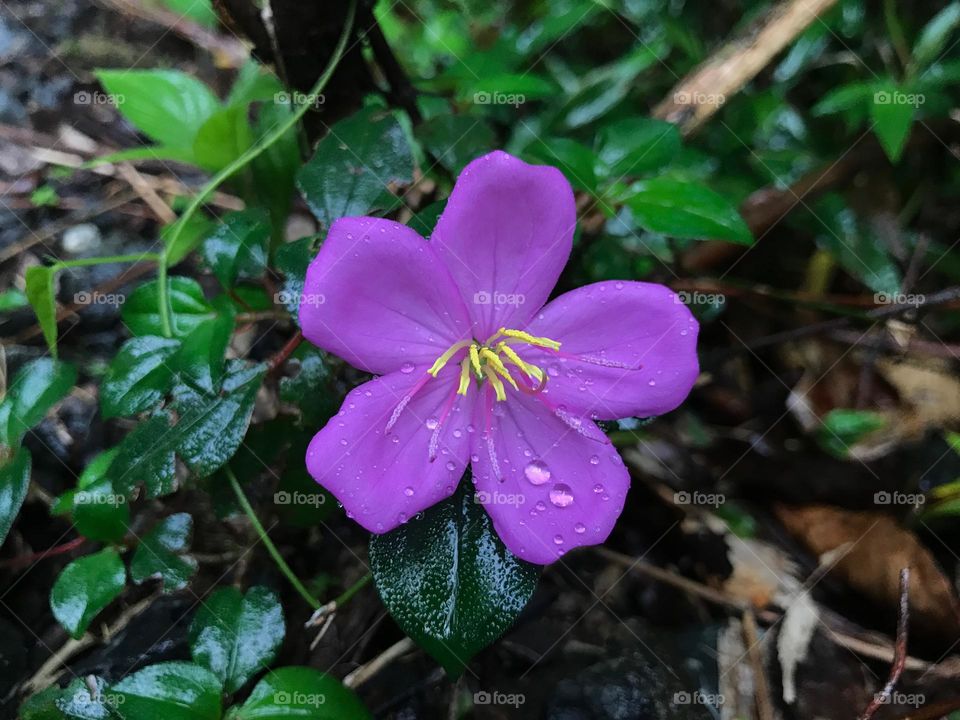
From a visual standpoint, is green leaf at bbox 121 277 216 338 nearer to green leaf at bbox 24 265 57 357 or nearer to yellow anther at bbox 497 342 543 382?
green leaf at bbox 24 265 57 357

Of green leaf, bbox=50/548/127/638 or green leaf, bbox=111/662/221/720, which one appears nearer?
green leaf, bbox=111/662/221/720

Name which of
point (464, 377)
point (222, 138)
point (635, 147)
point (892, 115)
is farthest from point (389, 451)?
point (892, 115)

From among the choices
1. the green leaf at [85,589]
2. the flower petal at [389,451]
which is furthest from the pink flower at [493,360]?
the green leaf at [85,589]

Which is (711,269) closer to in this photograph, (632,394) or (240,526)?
(632,394)

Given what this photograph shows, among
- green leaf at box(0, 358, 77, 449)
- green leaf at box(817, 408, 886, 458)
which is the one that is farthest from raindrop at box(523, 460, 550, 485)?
green leaf at box(817, 408, 886, 458)

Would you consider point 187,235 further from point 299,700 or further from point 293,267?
point 299,700

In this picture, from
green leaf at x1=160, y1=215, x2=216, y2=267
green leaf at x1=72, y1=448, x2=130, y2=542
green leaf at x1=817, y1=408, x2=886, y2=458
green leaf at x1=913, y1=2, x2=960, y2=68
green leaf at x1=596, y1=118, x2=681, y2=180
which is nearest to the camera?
green leaf at x1=72, y1=448, x2=130, y2=542
